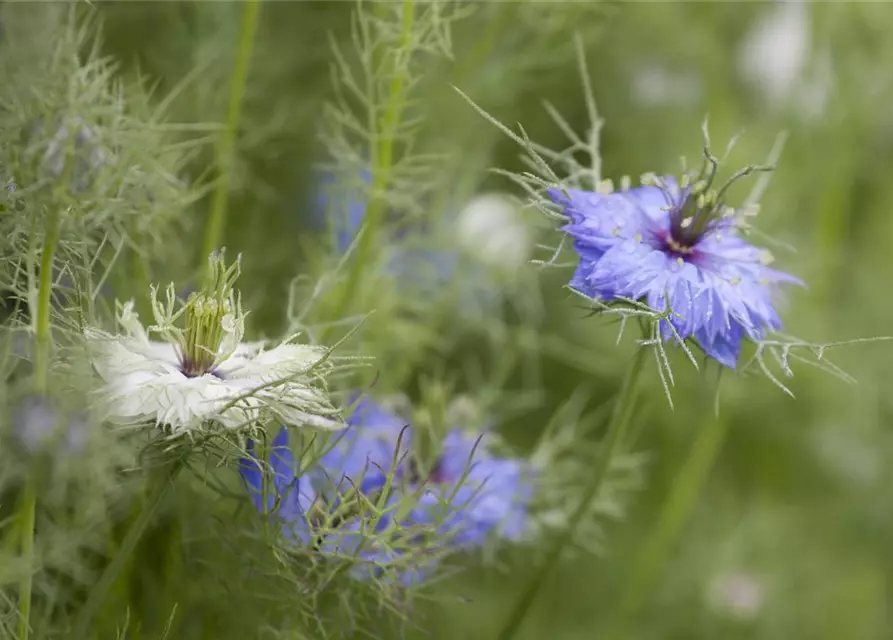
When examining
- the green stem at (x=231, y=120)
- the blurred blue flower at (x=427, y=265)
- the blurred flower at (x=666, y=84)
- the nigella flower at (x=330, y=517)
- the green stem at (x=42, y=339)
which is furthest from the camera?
the blurred flower at (x=666, y=84)

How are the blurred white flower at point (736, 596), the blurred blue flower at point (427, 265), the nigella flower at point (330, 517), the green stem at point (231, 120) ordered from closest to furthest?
the nigella flower at point (330, 517) < the green stem at point (231, 120) < the blurred blue flower at point (427, 265) < the blurred white flower at point (736, 596)

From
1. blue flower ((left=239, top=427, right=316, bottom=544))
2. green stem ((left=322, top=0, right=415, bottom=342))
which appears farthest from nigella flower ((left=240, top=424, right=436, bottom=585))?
green stem ((left=322, top=0, right=415, bottom=342))

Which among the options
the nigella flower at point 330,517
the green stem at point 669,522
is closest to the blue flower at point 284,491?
the nigella flower at point 330,517

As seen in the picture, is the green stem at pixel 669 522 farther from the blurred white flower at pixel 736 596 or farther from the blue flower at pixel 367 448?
the blue flower at pixel 367 448

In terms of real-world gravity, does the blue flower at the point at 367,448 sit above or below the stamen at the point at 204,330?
below

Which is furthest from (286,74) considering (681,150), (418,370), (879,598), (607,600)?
(879,598)

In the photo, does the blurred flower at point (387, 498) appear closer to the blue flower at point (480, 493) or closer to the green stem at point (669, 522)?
the blue flower at point (480, 493)

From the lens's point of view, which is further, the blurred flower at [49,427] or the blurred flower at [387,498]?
the blurred flower at [387,498]

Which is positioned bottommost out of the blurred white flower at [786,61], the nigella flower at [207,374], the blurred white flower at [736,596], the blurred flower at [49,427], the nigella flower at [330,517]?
the blurred white flower at [736,596]
